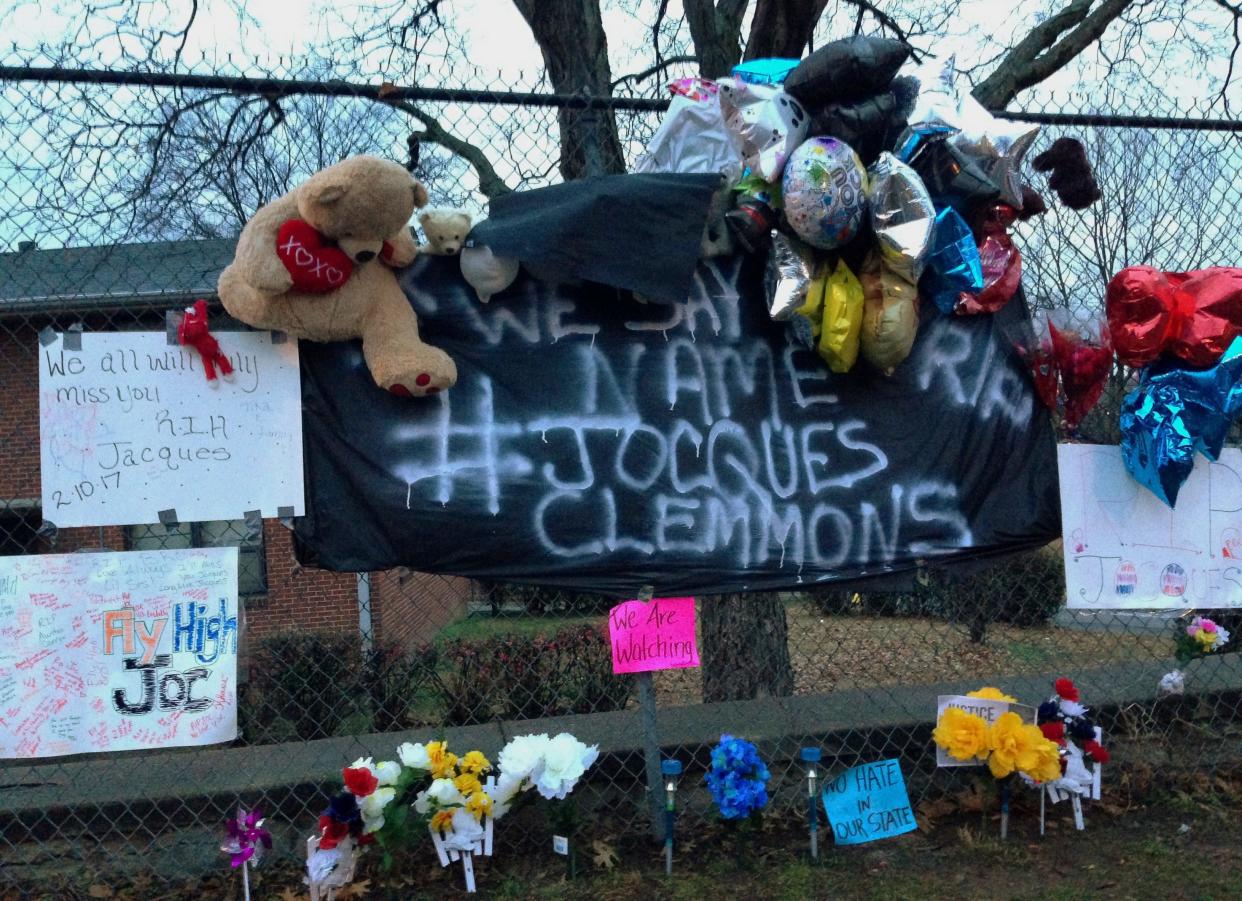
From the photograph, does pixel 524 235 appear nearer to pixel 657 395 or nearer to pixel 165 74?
pixel 657 395

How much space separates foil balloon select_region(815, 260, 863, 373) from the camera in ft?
8.83

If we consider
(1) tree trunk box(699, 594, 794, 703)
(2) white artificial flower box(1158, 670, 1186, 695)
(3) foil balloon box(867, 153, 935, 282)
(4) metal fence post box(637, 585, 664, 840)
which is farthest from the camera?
(1) tree trunk box(699, 594, 794, 703)

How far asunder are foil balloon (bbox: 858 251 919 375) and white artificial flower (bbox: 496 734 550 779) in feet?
4.82

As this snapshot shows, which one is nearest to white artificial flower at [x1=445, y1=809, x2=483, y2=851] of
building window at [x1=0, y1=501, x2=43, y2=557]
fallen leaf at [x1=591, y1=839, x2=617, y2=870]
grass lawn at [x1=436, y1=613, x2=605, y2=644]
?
fallen leaf at [x1=591, y1=839, x2=617, y2=870]

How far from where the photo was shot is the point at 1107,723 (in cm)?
340

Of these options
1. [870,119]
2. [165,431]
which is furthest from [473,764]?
[870,119]

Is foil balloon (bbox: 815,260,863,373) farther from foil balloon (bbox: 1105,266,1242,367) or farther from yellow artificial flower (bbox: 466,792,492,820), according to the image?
yellow artificial flower (bbox: 466,792,492,820)

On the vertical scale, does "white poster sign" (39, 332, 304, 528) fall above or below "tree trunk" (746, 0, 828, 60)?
below

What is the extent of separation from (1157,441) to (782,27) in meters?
2.96

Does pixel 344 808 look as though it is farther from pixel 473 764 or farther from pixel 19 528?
pixel 19 528

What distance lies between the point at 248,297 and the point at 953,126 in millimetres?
1988

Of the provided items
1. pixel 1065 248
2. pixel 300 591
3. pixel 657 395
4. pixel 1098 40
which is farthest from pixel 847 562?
pixel 300 591

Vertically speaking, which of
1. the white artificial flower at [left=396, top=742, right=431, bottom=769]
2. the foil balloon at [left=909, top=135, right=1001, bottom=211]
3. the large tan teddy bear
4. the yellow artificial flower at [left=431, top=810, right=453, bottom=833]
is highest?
the foil balloon at [left=909, top=135, right=1001, bottom=211]

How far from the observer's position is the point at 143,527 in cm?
427
